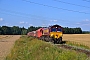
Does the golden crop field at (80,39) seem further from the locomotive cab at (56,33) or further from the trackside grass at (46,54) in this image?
the trackside grass at (46,54)

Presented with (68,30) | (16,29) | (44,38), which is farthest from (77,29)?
(44,38)

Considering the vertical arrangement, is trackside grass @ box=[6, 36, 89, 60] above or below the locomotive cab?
below

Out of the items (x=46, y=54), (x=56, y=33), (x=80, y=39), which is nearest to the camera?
(x=46, y=54)

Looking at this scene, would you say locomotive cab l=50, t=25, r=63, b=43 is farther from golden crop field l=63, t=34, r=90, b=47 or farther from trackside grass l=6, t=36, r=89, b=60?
trackside grass l=6, t=36, r=89, b=60

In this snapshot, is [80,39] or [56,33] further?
[80,39]

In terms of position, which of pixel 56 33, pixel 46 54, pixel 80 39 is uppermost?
pixel 56 33

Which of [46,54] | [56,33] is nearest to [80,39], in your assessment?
[56,33]

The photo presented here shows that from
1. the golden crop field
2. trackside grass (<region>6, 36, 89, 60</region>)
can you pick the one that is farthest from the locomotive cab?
trackside grass (<region>6, 36, 89, 60</region>)

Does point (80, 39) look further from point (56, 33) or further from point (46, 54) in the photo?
point (46, 54)

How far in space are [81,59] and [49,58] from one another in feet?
8.09

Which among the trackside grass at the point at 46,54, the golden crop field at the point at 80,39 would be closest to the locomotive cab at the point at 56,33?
the golden crop field at the point at 80,39

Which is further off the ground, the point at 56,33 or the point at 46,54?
the point at 56,33

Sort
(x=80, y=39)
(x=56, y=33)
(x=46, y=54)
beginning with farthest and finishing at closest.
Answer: (x=80, y=39)
(x=56, y=33)
(x=46, y=54)

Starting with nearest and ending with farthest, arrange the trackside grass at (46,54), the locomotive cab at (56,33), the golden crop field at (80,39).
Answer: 1. the trackside grass at (46,54)
2. the locomotive cab at (56,33)
3. the golden crop field at (80,39)
